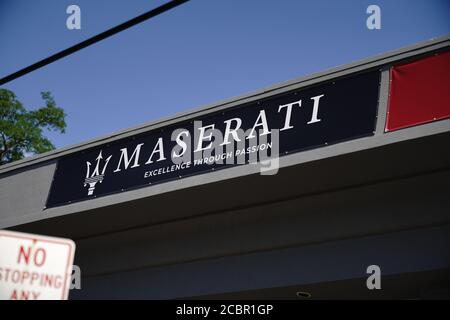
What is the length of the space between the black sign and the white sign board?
5.39 m

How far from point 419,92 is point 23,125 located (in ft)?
90.4

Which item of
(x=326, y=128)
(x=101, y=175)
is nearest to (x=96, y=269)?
(x=101, y=175)

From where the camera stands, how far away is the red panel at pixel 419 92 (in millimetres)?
7332

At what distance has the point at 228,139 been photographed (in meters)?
9.02

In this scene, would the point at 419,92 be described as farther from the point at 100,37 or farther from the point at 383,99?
the point at 100,37

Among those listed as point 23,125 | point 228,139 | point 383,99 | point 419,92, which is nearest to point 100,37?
point 228,139

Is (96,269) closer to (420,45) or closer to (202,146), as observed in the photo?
(202,146)

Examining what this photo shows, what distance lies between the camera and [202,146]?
9.30m

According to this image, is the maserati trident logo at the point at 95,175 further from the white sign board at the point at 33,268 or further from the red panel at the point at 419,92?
the white sign board at the point at 33,268

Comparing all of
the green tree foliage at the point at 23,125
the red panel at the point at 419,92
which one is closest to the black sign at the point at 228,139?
the red panel at the point at 419,92

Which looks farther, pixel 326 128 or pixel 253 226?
pixel 253 226

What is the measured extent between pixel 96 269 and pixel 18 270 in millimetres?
9215

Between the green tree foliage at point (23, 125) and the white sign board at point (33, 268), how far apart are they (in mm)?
28688

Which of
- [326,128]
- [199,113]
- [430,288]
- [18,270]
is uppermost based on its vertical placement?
[199,113]
